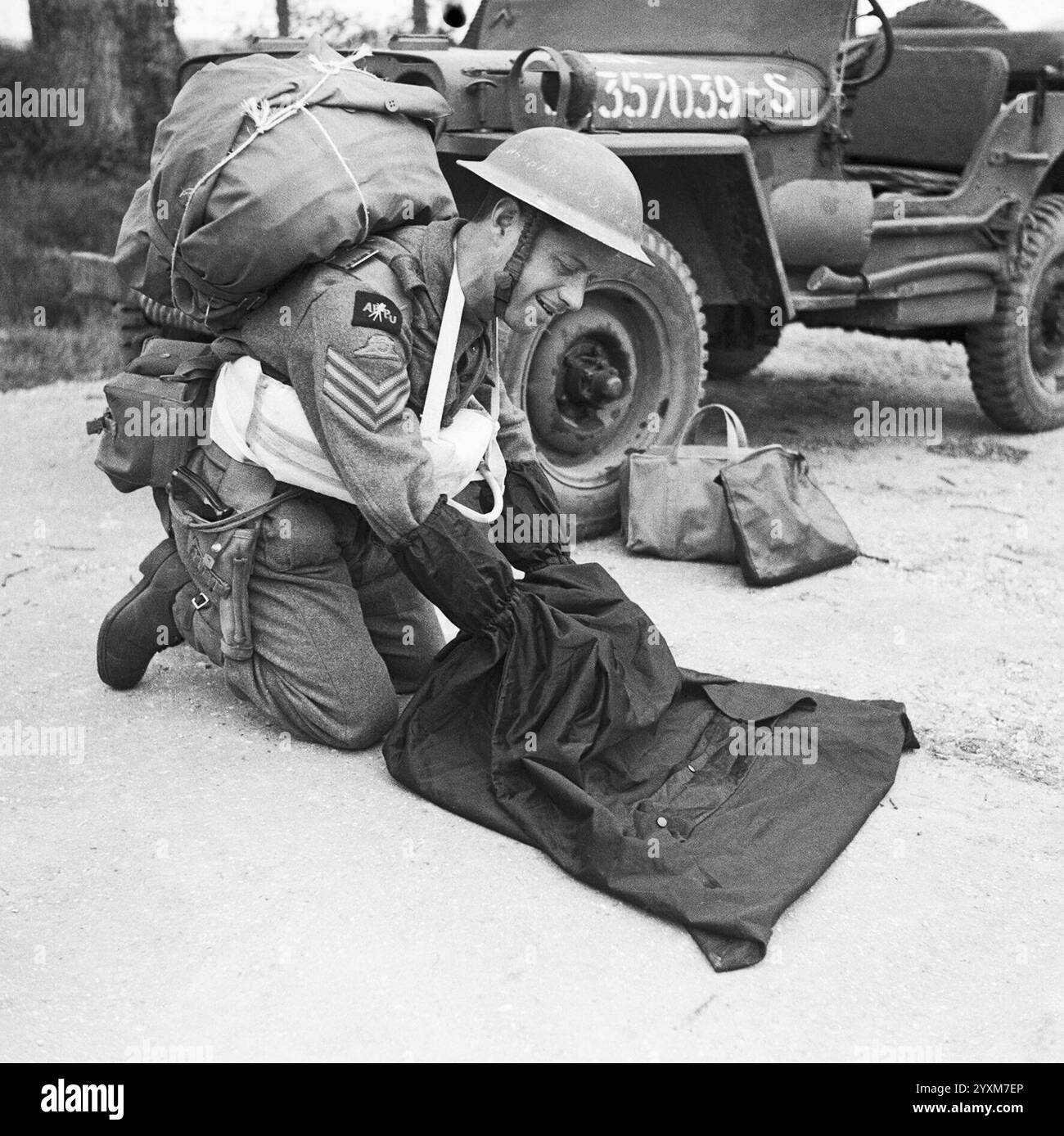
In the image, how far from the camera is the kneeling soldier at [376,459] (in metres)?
2.97

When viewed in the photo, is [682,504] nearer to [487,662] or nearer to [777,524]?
[777,524]

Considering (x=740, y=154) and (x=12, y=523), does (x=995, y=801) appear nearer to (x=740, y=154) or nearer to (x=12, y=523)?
(x=740, y=154)

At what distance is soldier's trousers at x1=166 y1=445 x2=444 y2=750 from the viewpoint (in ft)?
10.8

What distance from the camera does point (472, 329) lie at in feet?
10.5

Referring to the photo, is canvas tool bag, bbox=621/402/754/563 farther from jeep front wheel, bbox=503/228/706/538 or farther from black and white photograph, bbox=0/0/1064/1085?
jeep front wheel, bbox=503/228/706/538

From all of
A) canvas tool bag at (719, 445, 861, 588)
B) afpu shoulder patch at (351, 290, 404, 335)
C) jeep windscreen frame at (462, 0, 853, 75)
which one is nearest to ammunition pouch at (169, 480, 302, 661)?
afpu shoulder patch at (351, 290, 404, 335)

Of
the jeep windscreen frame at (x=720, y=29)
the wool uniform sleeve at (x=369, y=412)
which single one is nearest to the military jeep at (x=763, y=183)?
the jeep windscreen frame at (x=720, y=29)

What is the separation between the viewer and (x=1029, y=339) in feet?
21.6

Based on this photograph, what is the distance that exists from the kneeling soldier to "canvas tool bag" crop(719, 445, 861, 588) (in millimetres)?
1174

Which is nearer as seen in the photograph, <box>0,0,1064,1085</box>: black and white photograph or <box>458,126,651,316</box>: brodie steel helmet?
<box>0,0,1064,1085</box>: black and white photograph

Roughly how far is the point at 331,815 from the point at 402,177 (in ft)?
4.29

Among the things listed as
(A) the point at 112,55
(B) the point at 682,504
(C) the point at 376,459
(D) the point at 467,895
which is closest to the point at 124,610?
(C) the point at 376,459

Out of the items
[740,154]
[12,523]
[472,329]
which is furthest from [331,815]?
[740,154]

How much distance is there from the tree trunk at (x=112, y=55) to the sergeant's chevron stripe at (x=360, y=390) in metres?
7.43
